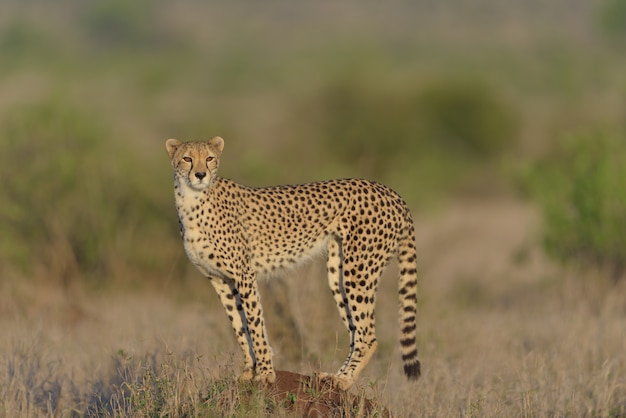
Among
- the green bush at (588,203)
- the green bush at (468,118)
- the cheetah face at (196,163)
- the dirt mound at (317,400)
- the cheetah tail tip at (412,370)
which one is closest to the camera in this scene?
the dirt mound at (317,400)

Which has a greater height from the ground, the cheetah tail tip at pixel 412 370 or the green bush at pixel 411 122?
the green bush at pixel 411 122

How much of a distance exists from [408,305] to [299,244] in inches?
28.5

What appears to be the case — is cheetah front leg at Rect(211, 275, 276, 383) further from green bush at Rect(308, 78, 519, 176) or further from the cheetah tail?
green bush at Rect(308, 78, 519, 176)

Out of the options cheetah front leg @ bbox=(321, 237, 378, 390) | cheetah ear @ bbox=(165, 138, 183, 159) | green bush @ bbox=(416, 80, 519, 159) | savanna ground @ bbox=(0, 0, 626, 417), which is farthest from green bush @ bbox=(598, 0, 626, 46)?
cheetah ear @ bbox=(165, 138, 183, 159)

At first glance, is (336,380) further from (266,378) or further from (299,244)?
(299,244)

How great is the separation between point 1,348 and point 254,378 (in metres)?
2.12

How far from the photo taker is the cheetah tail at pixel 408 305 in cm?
566

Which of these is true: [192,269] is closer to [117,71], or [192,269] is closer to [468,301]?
[468,301]

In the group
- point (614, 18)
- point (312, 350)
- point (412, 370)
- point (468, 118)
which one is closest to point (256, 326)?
point (412, 370)

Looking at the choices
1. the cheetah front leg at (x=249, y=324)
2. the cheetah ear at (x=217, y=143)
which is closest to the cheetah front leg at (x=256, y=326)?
the cheetah front leg at (x=249, y=324)

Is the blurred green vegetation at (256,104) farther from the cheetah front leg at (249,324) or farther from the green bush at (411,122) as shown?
the cheetah front leg at (249,324)

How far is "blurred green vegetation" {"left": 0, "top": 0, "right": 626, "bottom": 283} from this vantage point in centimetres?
1032

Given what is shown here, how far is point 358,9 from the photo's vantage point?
86.1m

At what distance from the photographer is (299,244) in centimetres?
583
